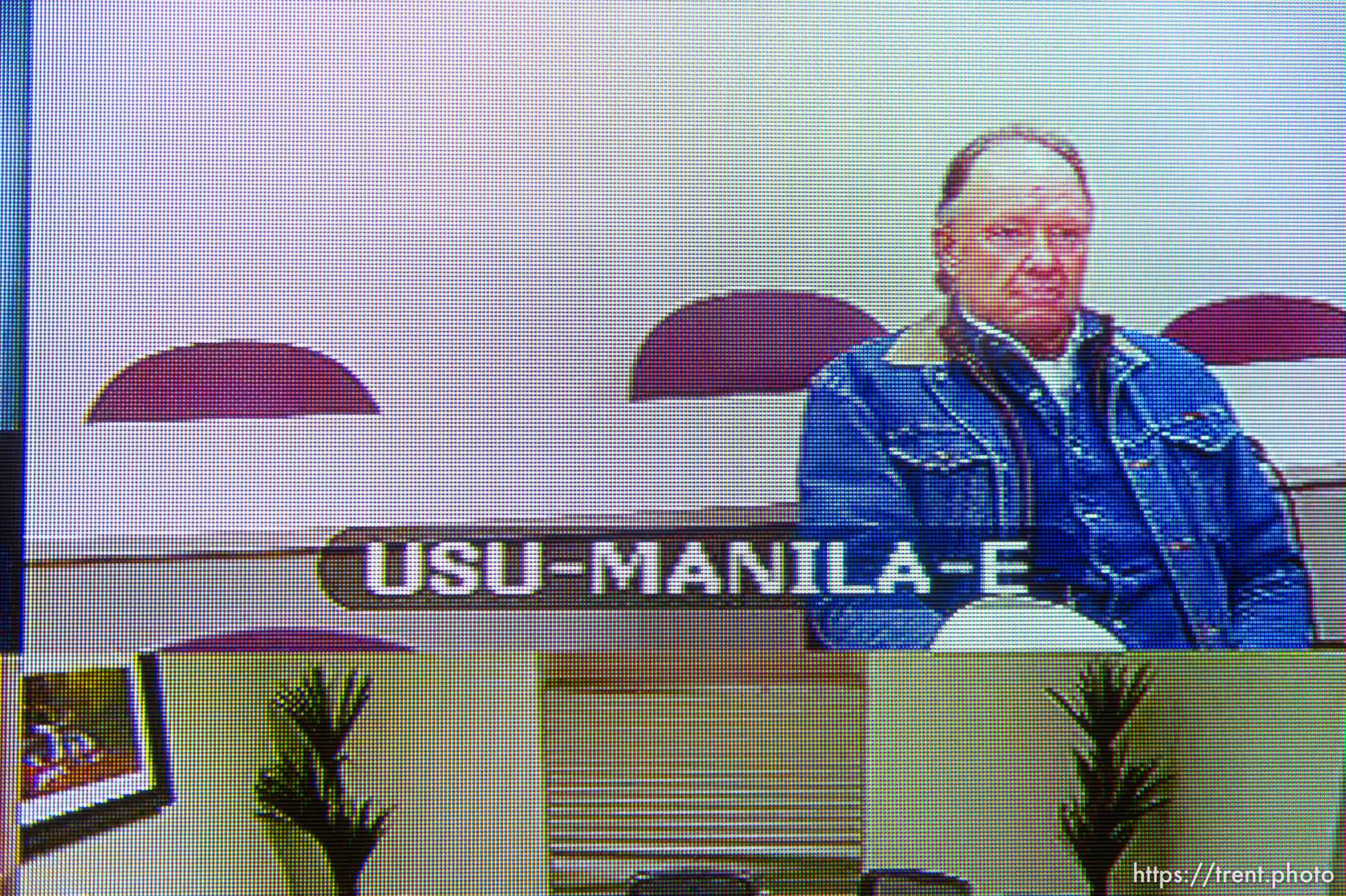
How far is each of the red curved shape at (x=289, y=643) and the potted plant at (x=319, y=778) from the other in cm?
40

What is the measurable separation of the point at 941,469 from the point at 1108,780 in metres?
1.11

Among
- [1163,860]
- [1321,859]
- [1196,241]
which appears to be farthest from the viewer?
[1163,860]

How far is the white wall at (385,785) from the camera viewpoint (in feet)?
10.3

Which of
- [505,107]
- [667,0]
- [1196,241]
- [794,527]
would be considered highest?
[667,0]

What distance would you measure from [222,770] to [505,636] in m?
1.07

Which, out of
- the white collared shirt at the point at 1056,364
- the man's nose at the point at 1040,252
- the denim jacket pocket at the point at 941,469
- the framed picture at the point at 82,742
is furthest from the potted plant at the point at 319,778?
the man's nose at the point at 1040,252

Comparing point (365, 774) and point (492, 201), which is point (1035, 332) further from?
point (365, 774)

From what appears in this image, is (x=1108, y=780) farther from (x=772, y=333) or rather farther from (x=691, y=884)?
(x=772, y=333)

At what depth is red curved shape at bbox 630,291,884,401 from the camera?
8.80 ft

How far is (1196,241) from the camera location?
8.68 ft

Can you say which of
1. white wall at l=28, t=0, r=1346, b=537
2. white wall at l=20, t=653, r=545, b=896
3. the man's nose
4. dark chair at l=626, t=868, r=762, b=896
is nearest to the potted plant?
white wall at l=20, t=653, r=545, b=896

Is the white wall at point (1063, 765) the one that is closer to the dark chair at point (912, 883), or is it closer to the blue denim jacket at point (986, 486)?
the dark chair at point (912, 883)

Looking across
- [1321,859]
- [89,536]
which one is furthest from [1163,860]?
[89,536]

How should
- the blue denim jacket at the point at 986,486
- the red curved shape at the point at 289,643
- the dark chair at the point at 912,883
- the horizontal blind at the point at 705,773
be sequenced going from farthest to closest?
1. the dark chair at the point at 912,883
2. the horizontal blind at the point at 705,773
3. the red curved shape at the point at 289,643
4. the blue denim jacket at the point at 986,486
